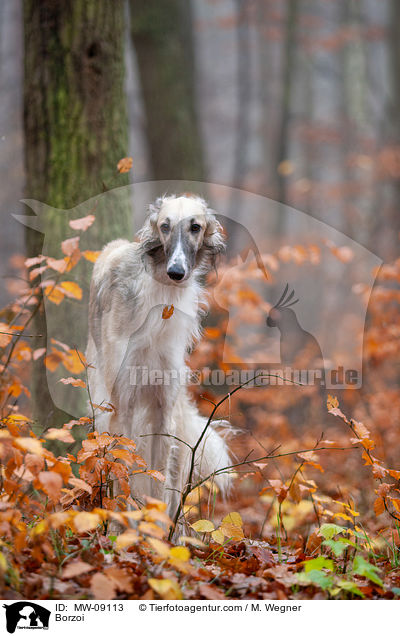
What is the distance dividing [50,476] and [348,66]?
13.0 meters

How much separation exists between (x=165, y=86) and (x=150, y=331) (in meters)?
4.39

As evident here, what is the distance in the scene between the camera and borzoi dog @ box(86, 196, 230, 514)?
3557 mm

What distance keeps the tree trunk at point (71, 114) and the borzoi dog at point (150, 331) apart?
0.63 meters

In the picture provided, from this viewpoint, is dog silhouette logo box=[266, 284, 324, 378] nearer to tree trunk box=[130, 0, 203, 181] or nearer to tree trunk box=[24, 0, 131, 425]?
tree trunk box=[130, 0, 203, 181]

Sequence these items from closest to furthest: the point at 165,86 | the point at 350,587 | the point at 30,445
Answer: the point at 30,445
the point at 350,587
the point at 165,86

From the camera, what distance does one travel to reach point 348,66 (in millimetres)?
12867

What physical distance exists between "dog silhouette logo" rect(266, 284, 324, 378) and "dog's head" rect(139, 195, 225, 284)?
2383 mm

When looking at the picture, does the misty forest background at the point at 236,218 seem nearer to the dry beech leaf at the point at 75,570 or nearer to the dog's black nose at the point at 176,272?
the dry beech leaf at the point at 75,570

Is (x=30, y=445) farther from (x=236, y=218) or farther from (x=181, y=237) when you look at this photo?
(x=236, y=218)

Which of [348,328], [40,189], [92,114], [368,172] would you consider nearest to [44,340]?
[40,189]

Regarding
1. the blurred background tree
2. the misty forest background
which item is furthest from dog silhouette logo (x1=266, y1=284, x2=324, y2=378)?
the blurred background tree

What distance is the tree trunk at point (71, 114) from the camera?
14.5ft
